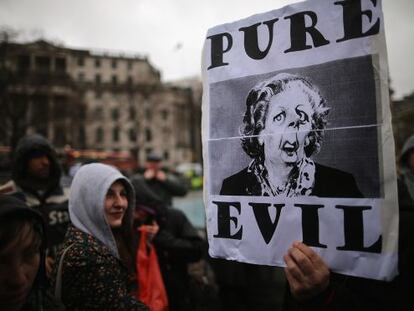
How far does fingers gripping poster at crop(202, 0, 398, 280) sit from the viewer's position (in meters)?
0.95

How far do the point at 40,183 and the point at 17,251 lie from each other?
1.82m

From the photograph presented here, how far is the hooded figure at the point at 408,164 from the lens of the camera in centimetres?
266

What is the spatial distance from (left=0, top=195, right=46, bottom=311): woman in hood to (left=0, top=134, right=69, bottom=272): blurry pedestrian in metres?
1.45

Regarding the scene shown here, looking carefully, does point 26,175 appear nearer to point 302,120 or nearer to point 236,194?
point 236,194

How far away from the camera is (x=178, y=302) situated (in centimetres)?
251

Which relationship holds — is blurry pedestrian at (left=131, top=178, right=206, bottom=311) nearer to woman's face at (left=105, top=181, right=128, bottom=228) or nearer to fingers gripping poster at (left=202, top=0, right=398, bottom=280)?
woman's face at (left=105, top=181, right=128, bottom=228)

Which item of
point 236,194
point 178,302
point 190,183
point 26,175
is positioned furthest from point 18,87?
point 236,194

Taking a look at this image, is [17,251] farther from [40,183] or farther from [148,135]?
[148,135]

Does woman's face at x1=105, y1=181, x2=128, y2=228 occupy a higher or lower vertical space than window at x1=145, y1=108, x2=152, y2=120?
lower

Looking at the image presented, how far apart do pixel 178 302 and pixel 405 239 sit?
1916 mm

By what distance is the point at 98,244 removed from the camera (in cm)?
158

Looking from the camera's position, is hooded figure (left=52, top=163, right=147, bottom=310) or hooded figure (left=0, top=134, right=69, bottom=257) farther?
hooded figure (left=0, top=134, right=69, bottom=257)


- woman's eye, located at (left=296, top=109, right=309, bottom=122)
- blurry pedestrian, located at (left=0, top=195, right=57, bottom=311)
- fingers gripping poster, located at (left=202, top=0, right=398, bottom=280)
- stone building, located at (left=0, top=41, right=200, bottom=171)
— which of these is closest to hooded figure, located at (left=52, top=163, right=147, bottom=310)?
blurry pedestrian, located at (left=0, top=195, right=57, bottom=311)

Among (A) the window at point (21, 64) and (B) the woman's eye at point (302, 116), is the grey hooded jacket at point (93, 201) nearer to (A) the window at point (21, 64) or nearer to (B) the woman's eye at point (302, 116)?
(B) the woman's eye at point (302, 116)
